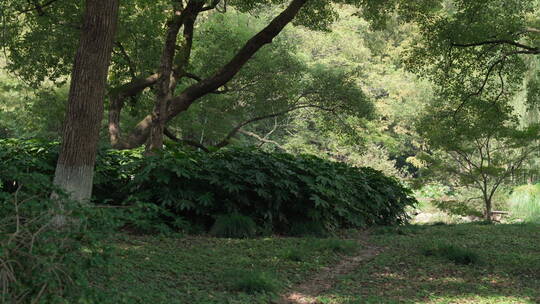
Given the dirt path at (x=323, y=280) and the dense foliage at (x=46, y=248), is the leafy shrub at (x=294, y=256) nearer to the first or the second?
the dirt path at (x=323, y=280)

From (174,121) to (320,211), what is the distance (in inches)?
402

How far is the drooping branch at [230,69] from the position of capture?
974 cm

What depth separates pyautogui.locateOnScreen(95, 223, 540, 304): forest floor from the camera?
14.5 ft

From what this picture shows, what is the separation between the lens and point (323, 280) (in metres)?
5.32

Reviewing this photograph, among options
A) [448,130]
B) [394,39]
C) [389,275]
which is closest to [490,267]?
[389,275]

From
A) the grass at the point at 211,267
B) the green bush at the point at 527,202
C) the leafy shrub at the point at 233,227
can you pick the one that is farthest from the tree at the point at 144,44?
the green bush at the point at 527,202

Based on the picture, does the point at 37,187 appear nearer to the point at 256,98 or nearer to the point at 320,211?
the point at 320,211

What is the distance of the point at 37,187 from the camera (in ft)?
12.0

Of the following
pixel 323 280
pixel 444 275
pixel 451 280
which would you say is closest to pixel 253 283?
pixel 323 280

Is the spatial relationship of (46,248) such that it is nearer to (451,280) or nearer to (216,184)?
(451,280)

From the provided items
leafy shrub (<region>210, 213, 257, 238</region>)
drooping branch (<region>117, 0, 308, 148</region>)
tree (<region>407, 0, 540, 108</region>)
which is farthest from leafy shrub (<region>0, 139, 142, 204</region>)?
tree (<region>407, 0, 540, 108</region>)

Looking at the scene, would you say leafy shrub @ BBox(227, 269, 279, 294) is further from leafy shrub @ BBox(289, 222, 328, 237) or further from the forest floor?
leafy shrub @ BBox(289, 222, 328, 237)

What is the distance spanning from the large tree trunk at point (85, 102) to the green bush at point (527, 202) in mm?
12950

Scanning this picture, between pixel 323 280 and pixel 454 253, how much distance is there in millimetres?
1896
